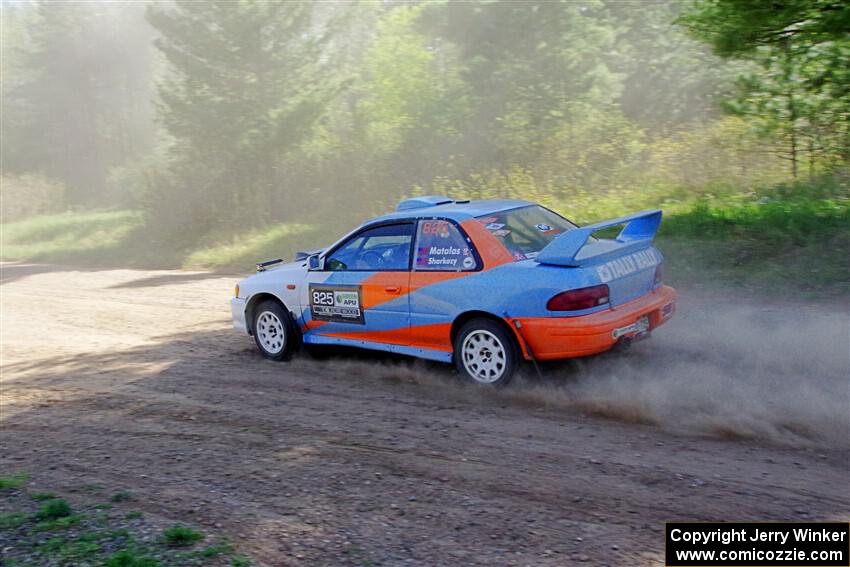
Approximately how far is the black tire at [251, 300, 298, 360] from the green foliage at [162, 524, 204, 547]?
3.98m

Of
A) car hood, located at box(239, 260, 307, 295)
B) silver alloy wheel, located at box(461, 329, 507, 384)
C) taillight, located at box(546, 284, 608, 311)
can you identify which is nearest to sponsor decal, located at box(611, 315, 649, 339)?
taillight, located at box(546, 284, 608, 311)

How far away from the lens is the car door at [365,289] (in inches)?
301

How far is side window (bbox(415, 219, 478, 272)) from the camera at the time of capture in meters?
7.19

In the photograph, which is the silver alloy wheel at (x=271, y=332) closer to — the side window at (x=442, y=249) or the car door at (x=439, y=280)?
the car door at (x=439, y=280)

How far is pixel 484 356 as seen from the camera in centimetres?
706

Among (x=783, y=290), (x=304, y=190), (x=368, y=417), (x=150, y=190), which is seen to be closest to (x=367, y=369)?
(x=368, y=417)

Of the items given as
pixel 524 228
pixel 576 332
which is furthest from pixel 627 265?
pixel 524 228

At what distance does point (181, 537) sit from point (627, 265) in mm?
4257

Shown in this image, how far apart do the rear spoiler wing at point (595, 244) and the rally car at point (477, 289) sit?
10mm

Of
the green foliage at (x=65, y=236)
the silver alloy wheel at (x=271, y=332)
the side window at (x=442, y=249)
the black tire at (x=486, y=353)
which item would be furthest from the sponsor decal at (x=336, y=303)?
the green foliage at (x=65, y=236)

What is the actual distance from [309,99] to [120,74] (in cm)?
2661

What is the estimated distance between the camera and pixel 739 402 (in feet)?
20.3

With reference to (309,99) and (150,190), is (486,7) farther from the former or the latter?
(150,190)

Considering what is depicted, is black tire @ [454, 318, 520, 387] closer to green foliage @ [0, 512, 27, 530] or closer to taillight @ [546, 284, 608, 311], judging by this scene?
taillight @ [546, 284, 608, 311]
